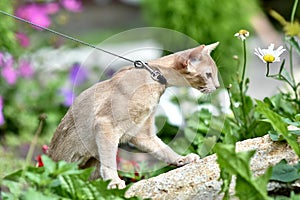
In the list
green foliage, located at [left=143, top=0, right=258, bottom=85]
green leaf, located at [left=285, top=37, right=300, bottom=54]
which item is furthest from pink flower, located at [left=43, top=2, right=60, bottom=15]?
green leaf, located at [left=285, top=37, right=300, bottom=54]

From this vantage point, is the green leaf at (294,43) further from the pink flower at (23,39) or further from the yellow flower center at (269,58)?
the pink flower at (23,39)

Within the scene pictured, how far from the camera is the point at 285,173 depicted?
209cm

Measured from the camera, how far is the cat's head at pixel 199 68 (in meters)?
2.29

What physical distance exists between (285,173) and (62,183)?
2.06 feet

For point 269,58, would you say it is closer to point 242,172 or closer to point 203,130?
point 242,172

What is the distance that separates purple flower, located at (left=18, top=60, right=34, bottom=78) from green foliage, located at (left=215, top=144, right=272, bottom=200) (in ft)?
13.1

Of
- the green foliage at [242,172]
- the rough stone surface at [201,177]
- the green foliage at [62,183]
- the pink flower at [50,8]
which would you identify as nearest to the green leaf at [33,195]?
the green foliage at [62,183]

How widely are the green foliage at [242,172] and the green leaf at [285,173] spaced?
0.23 meters

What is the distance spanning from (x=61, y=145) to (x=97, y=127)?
0.26 m

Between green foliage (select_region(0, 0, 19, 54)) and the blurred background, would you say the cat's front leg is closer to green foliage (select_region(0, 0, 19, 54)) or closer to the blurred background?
the blurred background

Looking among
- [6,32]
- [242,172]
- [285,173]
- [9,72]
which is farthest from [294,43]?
[9,72]

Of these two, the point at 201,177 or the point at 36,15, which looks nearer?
the point at 201,177

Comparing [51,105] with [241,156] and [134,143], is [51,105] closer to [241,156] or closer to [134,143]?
[134,143]

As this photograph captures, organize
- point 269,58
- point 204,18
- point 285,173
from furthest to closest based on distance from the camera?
point 204,18
point 269,58
point 285,173
